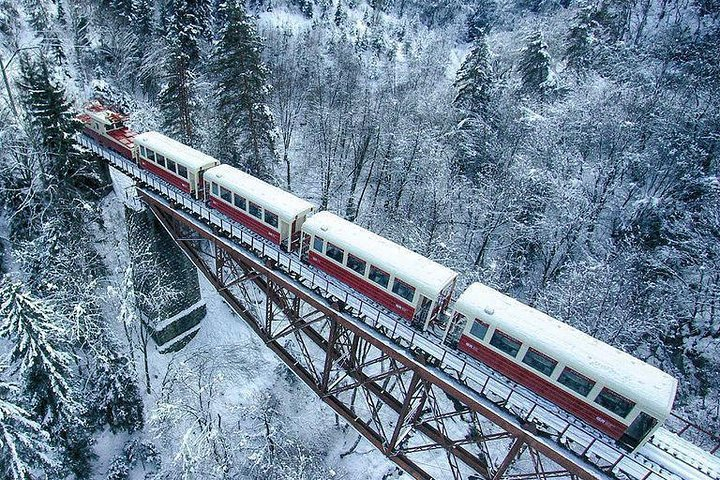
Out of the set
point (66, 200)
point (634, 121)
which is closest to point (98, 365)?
point (66, 200)

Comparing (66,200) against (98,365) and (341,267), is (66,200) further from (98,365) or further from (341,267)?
(341,267)

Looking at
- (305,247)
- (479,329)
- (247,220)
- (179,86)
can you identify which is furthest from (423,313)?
(179,86)

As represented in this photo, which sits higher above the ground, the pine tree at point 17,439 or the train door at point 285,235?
the train door at point 285,235

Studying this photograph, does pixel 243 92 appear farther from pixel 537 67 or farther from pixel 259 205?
pixel 537 67

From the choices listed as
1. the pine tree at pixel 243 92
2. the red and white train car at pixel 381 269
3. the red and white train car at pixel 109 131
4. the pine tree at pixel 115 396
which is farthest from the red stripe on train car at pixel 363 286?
the red and white train car at pixel 109 131

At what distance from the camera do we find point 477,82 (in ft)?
124

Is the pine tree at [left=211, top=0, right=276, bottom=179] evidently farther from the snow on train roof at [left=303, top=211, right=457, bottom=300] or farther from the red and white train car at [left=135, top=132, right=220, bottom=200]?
the snow on train roof at [left=303, top=211, right=457, bottom=300]

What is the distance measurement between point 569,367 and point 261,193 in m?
16.3

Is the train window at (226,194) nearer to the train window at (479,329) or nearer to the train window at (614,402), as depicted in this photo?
the train window at (479,329)

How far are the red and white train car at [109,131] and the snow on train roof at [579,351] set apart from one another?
86.3 ft

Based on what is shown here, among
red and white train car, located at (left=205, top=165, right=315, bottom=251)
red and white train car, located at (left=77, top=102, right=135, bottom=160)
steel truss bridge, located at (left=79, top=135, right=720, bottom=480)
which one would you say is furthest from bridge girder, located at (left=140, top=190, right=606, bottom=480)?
red and white train car, located at (left=77, top=102, right=135, bottom=160)

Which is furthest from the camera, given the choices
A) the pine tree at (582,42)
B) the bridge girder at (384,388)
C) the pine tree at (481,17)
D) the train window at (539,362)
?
the pine tree at (481,17)

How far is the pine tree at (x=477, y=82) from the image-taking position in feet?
123

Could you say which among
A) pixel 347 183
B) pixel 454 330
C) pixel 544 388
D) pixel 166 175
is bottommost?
pixel 347 183
